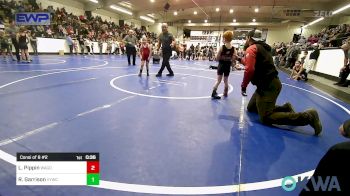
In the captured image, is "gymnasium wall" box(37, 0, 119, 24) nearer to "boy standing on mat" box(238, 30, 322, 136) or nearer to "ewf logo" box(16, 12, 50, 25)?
"ewf logo" box(16, 12, 50, 25)

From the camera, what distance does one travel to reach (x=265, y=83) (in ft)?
13.1

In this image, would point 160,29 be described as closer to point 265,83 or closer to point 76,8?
point 76,8

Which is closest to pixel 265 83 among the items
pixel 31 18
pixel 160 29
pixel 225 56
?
A: pixel 225 56

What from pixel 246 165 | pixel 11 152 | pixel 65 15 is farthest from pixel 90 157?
pixel 65 15

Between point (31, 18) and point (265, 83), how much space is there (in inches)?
687

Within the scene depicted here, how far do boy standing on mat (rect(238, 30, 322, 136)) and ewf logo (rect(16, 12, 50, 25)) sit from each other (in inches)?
627

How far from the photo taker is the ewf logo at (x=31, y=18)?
590 inches

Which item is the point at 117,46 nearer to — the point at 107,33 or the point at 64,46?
the point at 107,33

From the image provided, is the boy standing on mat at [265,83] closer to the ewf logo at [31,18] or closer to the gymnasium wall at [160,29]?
the ewf logo at [31,18]

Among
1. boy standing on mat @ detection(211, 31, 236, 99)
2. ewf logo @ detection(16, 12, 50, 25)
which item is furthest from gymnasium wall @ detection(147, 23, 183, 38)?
boy standing on mat @ detection(211, 31, 236, 99)

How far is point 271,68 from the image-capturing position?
398 cm

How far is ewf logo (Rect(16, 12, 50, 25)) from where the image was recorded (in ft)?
49.2
